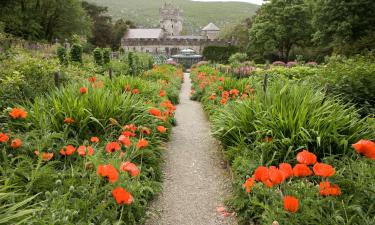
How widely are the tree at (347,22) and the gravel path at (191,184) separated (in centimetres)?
2159

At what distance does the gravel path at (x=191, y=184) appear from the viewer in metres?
3.21

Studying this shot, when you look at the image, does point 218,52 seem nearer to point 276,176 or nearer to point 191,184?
point 191,184

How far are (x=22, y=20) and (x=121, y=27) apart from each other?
28.8 m

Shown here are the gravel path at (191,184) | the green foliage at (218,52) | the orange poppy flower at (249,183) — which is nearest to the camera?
the orange poppy flower at (249,183)

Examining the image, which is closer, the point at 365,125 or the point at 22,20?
the point at 365,125

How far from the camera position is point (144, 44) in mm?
53312

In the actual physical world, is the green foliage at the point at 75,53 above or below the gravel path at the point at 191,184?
above

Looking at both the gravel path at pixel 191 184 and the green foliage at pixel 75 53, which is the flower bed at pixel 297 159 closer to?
the gravel path at pixel 191 184

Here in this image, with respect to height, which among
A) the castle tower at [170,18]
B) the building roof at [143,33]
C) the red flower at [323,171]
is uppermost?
the castle tower at [170,18]

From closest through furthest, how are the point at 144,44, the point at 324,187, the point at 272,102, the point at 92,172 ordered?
1. the point at 324,187
2. the point at 92,172
3. the point at 272,102
4. the point at 144,44

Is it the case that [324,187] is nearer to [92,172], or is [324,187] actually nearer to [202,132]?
[92,172]

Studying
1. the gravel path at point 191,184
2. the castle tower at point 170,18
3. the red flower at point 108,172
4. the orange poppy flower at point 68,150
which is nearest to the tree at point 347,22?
the gravel path at point 191,184

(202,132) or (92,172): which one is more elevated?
(92,172)

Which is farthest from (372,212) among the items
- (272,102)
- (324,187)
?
(272,102)
